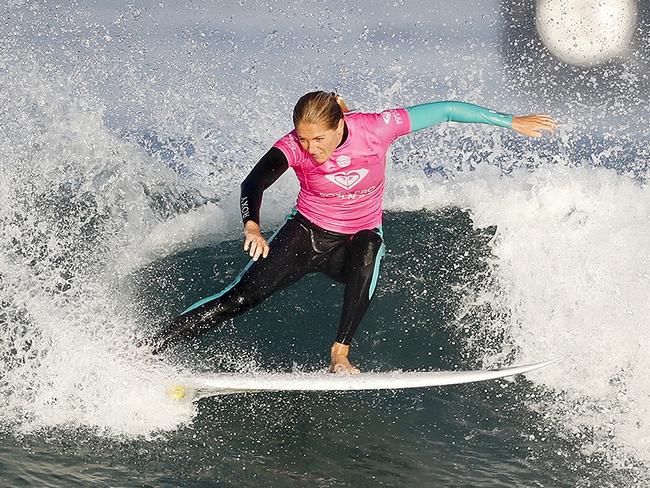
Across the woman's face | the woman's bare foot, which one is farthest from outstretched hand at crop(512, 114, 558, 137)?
the woman's bare foot

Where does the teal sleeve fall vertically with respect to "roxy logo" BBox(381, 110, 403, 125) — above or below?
above

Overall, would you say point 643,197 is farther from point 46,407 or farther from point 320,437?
point 46,407

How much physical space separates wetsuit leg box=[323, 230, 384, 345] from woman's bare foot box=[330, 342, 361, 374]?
0.12 ft

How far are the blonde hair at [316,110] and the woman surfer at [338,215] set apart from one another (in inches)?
9.0

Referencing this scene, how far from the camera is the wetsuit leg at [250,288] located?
191 inches

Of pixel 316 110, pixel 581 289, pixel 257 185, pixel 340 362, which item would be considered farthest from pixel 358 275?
pixel 581 289

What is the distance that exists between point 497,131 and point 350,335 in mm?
5699

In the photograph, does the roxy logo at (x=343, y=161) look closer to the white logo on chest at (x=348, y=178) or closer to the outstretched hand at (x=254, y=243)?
the white logo on chest at (x=348, y=178)

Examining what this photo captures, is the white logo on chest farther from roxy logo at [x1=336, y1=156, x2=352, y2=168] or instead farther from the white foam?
the white foam

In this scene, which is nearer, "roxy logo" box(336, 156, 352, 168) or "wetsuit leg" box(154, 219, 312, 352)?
"roxy logo" box(336, 156, 352, 168)

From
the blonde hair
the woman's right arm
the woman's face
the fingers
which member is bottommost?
the fingers

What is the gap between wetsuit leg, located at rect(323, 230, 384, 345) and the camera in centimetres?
487

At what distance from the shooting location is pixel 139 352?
487cm

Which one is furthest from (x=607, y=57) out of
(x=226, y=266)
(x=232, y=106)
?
(x=226, y=266)
